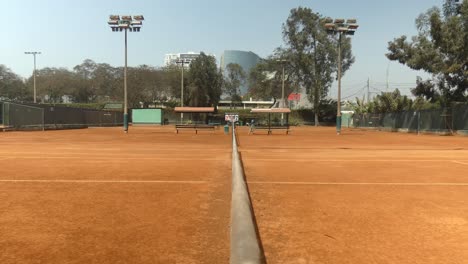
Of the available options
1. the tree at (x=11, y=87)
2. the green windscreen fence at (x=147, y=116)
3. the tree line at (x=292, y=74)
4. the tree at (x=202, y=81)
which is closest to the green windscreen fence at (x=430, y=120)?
the tree line at (x=292, y=74)

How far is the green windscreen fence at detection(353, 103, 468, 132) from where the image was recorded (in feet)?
114

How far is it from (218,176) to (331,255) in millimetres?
5876

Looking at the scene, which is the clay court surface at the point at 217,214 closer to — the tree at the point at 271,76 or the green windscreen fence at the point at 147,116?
the green windscreen fence at the point at 147,116

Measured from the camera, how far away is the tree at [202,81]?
82.6m

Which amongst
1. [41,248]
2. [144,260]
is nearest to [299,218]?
[144,260]

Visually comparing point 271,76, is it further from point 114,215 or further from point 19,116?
point 114,215

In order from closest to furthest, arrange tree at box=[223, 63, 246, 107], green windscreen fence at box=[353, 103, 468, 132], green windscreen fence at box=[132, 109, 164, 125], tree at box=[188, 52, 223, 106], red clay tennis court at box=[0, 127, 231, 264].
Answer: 1. red clay tennis court at box=[0, 127, 231, 264]
2. green windscreen fence at box=[353, 103, 468, 132]
3. green windscreen fence at box=[132, 109, 164, 125]
4. tree at box=[188, 52, 223, 106]
5. tree at box=[223, 63, 246, 107]

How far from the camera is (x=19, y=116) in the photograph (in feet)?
123

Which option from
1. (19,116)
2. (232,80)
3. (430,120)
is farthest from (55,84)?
(430,120)

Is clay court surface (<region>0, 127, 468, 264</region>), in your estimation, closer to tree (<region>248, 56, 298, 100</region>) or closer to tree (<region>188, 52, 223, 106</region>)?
tree (<region>248, 56, 298, 100</region>)

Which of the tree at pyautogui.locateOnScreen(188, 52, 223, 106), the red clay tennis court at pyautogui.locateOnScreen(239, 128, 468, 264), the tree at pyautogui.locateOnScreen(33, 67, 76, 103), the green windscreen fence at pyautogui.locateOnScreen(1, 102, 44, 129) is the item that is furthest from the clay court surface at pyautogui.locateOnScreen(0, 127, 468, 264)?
the tree at pyautogui.locateOnScreen(33, 67, 76, 103)

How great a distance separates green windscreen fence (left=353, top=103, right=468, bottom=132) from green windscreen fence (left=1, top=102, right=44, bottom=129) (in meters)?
34.2

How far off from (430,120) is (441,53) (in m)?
5.76

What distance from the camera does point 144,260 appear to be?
425cm
